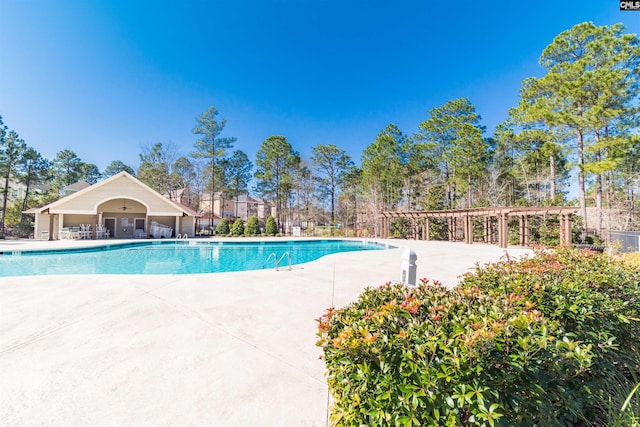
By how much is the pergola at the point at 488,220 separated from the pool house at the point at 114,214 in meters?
18.7

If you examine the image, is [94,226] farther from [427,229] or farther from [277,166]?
[427,229]

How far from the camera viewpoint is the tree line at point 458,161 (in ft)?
49.7

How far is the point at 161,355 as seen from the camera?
2695mm

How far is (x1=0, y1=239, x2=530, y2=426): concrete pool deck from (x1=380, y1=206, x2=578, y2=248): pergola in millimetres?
14433

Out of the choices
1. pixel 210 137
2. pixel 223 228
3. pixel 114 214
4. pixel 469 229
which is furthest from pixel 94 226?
pixel 469 229

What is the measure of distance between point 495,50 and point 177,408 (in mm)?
24117

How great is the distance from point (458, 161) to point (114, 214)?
29.4 metres

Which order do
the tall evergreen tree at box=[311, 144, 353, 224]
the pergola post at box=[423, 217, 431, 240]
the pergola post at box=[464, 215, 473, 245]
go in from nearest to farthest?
1. the pergola post at box=[464, 215, 473, 245]
2. the pergola post at box=[423, 217, 431, 240]
3. the tall evergreen tree at box=[311, 144, 353, 224]

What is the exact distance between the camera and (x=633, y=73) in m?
15.0

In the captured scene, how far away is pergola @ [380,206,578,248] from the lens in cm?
1352

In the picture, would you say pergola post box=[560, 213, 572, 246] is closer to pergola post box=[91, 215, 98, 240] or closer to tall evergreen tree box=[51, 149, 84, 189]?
pergola post box=[91, 215, 98, 240]

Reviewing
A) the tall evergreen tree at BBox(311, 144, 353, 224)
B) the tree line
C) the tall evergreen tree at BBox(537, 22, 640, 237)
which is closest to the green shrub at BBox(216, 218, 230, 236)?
the tree line

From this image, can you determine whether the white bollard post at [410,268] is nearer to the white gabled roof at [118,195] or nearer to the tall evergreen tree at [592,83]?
the tall evergreen tree at [592,83]

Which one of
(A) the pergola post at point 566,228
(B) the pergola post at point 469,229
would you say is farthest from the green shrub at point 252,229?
(A) the pergola post at point 566,228
